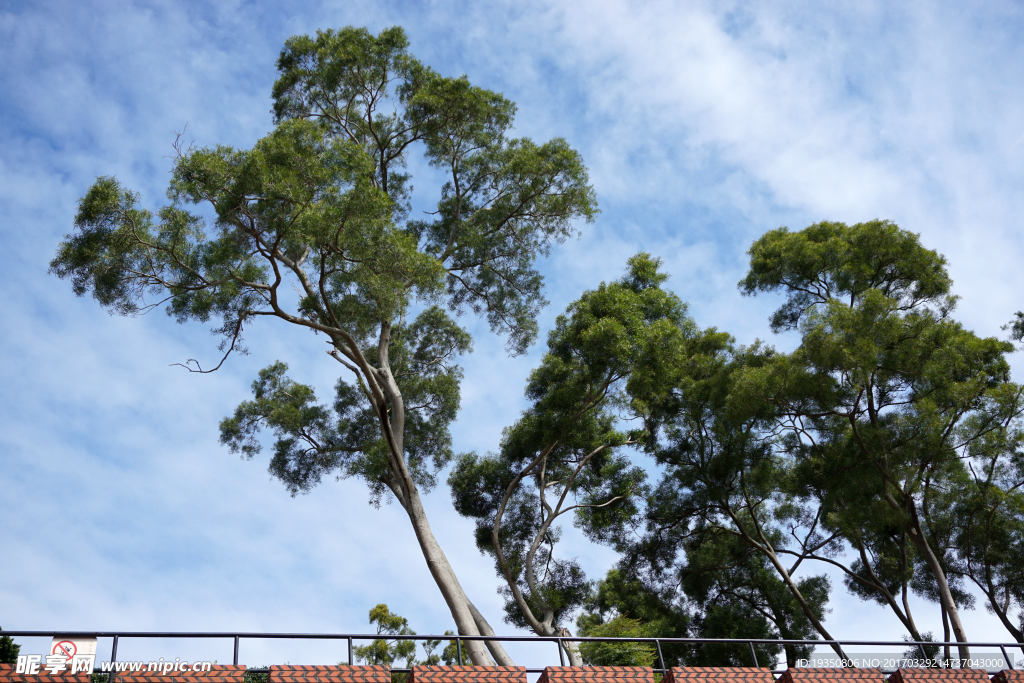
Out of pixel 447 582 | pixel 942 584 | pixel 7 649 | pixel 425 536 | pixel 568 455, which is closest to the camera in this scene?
pixel 7 649

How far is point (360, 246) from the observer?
11.6 m

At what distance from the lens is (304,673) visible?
775 centimetres

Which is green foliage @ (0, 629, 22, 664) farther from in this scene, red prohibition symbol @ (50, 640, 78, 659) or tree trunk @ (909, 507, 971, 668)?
tree trunk @ (909, 507, 971, 668)

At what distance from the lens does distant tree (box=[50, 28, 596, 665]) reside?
37.5 ft

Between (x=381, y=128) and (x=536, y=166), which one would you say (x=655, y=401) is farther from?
(x=381, y=128)

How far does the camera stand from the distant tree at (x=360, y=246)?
37.5 feet

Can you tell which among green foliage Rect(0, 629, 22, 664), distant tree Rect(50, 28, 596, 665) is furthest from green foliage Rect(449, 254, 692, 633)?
green foliage Rect(0, 629, 22, 664)

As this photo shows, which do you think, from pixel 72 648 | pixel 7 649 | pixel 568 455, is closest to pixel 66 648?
pixel 72 648

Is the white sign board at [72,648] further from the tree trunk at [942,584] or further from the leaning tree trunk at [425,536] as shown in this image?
the tree trunk at [942,584]

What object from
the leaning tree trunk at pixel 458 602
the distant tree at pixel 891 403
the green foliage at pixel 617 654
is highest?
the distant tree at pixel 891 403

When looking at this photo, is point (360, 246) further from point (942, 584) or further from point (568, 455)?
point (942, 584)

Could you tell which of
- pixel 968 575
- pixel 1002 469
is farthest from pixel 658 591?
pixel 1002 469

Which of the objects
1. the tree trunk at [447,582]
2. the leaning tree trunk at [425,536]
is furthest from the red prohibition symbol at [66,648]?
the tree trunk at [447,582]

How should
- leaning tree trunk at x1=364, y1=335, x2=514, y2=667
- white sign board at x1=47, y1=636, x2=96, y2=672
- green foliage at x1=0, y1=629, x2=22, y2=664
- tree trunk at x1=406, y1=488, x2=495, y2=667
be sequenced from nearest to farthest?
white sign board at x1=47, y1=636, x2=96, y2=672
green foliage at x1=0, y1=629, x2=22, y2=664
tree trunk at x1=406, y1=488, x2=495, y2=667
leaning tree trunk at x1=364, y1=335, x2=514, y2=667
